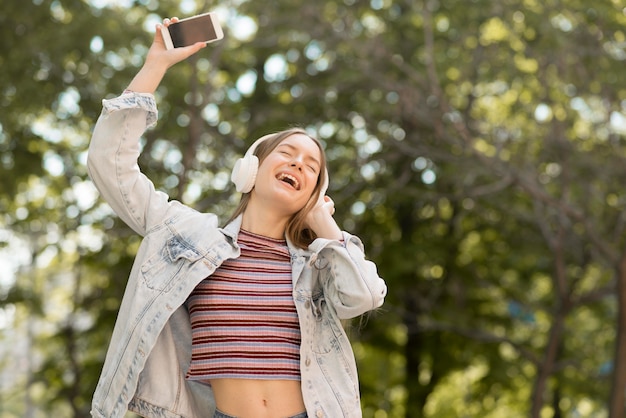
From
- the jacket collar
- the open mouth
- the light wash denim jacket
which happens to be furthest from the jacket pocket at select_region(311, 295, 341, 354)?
the open mouth

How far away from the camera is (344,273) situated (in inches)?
122

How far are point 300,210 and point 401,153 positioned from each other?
23.2 ft

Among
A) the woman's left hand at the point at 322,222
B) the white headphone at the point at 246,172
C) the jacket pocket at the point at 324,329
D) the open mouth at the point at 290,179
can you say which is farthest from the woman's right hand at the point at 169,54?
the jacket pocket at the point at 324,329

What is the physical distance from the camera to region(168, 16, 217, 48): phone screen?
3.18m

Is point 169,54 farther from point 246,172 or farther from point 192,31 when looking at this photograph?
point 246,172

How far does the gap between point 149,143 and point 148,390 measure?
6331 mm

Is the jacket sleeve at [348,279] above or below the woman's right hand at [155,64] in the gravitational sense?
below

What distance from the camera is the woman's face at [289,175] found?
328 cm

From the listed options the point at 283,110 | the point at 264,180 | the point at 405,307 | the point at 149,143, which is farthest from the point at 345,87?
the point at 264,180

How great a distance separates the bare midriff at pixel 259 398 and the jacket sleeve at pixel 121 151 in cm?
61

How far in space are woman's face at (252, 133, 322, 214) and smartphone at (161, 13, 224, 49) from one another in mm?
461

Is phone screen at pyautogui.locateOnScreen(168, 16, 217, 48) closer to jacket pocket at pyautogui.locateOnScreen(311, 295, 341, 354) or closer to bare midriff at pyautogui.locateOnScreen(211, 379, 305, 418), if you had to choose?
jacket pocket at pyautogui.locateOnScreen(311, 295, 341, 354)

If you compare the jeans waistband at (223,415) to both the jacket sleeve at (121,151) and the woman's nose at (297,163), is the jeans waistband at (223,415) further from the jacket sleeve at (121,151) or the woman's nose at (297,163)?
the woman's nose at (297,163)

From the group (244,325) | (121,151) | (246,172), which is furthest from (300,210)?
(121,151)
